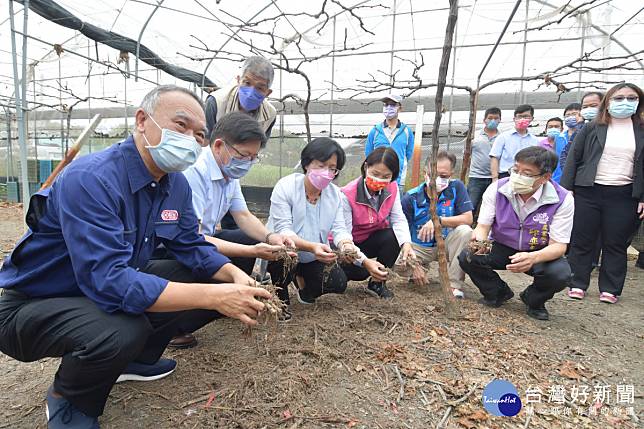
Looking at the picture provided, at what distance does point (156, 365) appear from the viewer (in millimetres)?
1762

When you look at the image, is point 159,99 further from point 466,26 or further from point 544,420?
point 466,26

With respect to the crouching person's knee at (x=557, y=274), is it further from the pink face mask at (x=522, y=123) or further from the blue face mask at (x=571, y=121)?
the blue face mask at (x=571, y=121)

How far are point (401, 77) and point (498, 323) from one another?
6.75 m

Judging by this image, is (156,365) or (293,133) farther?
(293,133)

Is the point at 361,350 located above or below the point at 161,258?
below

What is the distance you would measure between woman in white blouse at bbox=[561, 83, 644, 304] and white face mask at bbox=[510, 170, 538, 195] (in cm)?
100

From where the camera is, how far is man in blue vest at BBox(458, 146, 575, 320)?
2445mm

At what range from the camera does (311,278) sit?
2527 millimetres

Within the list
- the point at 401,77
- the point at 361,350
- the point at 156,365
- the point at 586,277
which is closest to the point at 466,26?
the point at 401,77

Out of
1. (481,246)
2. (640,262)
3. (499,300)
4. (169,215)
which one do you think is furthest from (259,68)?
(640,262)

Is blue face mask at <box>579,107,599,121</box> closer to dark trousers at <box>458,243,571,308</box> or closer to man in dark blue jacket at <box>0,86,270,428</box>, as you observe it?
dark trousers at <box>458,243,571,308</box>

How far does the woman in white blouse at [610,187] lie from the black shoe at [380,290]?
1463 mm

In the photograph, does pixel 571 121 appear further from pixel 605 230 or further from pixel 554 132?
pixel 605 230

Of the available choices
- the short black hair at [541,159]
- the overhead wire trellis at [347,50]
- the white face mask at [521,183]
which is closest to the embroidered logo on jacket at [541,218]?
the white face mask at [521,183]
